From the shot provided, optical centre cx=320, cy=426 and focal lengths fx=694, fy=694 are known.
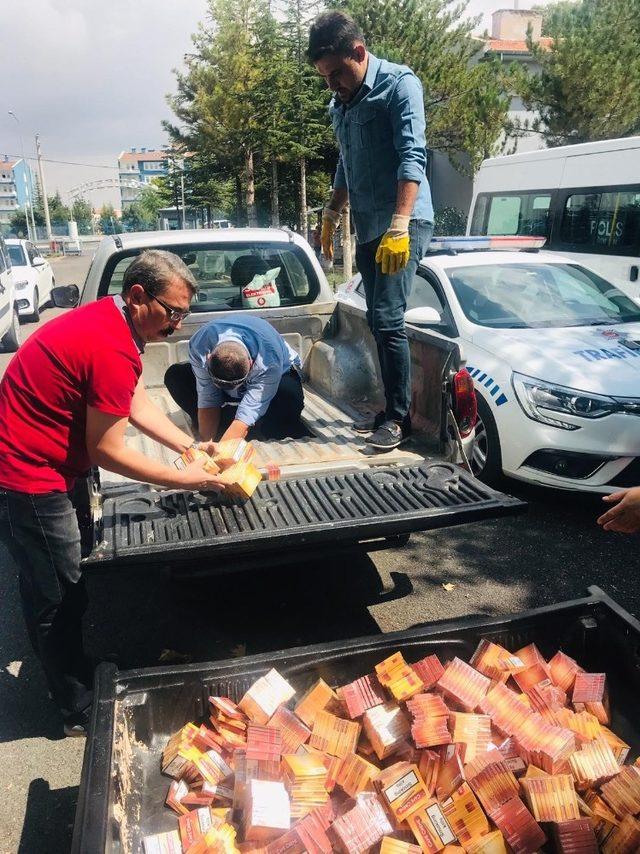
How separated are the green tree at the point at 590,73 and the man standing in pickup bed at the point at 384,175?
56.0 ft

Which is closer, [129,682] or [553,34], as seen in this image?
[129,682]

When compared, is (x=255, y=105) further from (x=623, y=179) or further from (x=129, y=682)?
(x=129, y=682)

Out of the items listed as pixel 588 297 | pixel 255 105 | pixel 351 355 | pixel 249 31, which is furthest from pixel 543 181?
pixel 249 31

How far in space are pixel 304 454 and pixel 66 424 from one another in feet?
5.08

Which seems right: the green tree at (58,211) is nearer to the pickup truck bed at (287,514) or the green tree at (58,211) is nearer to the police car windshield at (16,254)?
the police car windshield at (16,254)

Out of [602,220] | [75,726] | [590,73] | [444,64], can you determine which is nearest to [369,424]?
[75,726]

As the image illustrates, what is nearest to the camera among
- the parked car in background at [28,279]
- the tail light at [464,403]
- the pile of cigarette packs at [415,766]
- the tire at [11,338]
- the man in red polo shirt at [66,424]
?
the pile of cigarette packs at [415,766]

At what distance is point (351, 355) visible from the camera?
509 centimetres

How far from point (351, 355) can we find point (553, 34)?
18185 mm

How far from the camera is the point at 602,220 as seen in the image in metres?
10.2

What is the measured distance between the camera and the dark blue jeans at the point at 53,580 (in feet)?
8.76

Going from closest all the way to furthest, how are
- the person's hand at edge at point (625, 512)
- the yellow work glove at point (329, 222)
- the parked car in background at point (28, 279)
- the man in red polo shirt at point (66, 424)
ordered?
the person's hand at edge at point (625, 512), the man in red polo shirt at point (66, 424), the yellow work glove at point (329, 222), the parked car in background at point (28, 279)

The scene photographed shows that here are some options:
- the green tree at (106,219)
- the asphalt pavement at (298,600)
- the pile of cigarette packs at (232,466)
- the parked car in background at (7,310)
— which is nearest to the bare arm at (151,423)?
the pile of cigarette packs at (232,466)

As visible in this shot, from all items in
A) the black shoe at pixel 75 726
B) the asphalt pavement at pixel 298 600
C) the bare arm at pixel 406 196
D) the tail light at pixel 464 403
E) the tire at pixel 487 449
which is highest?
the bare arm at pixel 406 196
